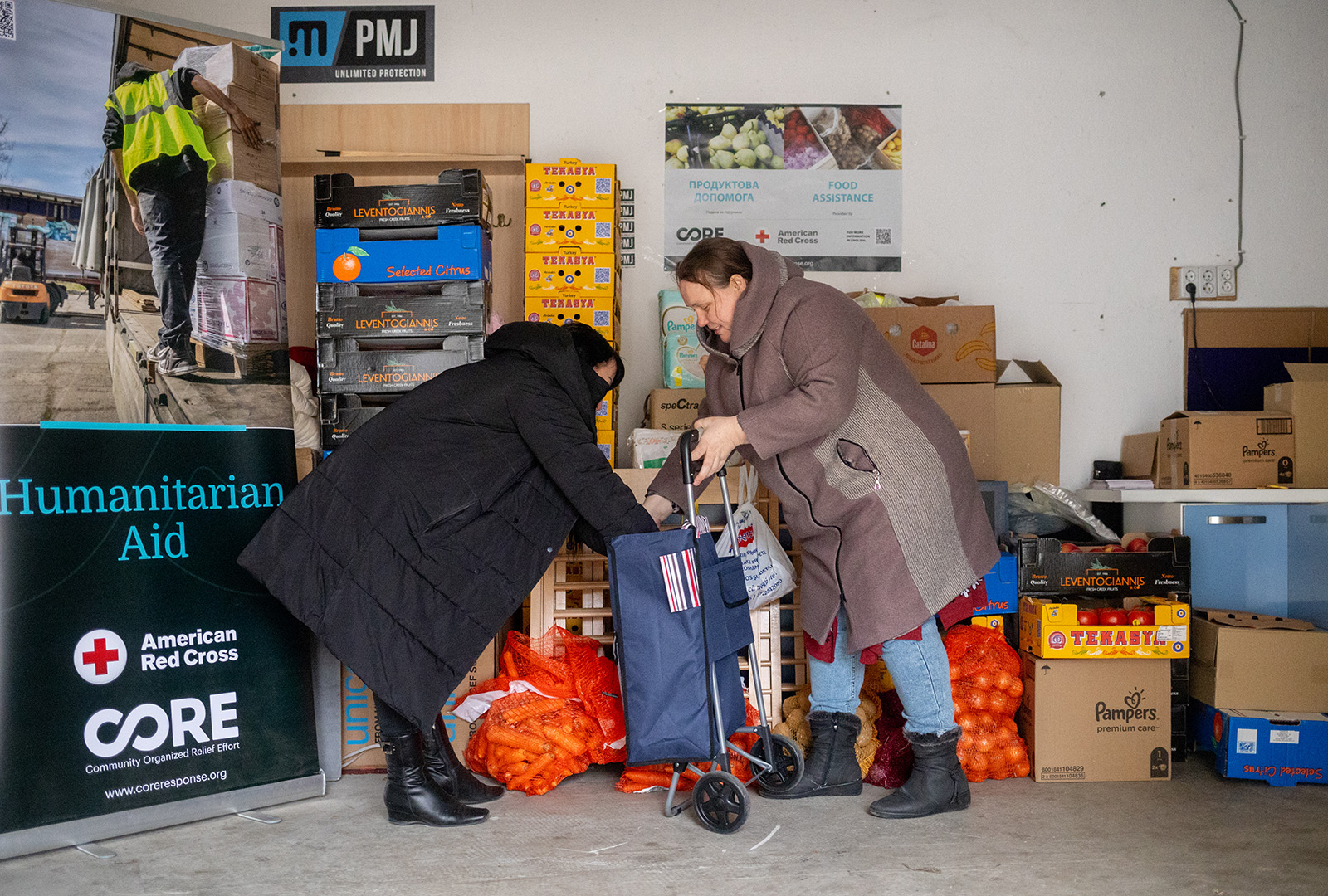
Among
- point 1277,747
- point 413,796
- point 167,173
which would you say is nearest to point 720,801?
point 413,796

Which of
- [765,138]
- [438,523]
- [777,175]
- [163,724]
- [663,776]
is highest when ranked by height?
[765,138]

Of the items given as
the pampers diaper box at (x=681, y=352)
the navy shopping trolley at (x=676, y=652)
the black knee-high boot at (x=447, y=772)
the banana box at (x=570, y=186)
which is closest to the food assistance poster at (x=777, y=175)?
the pampers diaper box at (x=681, y=352)

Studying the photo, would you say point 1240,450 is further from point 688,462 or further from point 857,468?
point 688,462

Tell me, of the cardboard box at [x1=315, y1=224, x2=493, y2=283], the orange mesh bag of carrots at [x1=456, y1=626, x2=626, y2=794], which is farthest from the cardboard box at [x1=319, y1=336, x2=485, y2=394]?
the orange mesh bag of carrots at [x1=456, y1=626, x2=626, y2=794]

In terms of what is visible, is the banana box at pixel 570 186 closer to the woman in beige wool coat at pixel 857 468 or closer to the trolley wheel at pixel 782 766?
the woman in beige wool coat at pixel 857 468

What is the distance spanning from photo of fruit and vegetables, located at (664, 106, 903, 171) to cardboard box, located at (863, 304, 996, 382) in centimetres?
83

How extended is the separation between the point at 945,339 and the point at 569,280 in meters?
1.42

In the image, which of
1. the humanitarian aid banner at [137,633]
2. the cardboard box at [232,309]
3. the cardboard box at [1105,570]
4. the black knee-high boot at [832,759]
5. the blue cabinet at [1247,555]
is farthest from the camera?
the blue cabinet at [1247,555]

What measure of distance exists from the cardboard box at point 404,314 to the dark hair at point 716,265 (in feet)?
3.63

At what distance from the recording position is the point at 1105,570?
3008 millimetres

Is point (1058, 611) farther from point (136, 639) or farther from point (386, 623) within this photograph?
point (136, 639)

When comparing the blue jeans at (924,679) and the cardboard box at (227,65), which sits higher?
the cardboard box at (227,65)

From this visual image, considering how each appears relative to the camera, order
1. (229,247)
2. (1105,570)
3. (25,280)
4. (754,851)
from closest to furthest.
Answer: (754,851) < (25,280) < (229,247) < (1105,570)

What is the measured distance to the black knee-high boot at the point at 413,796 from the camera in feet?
7.77
